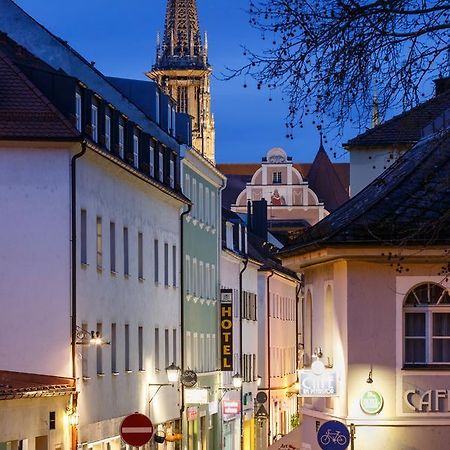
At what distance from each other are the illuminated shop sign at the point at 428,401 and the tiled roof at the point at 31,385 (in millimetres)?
6615

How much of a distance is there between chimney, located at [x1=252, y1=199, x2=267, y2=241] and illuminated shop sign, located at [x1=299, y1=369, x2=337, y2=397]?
68.3 meters

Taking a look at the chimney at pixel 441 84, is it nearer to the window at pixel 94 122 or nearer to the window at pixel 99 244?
the window at pixel 94 122

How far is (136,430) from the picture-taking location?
107 ft

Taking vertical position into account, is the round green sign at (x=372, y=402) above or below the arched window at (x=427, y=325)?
below

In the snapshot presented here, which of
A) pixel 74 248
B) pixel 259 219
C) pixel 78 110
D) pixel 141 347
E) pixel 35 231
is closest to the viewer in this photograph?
pixel 35 231

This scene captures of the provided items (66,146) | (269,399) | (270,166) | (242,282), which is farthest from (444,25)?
(270,166)

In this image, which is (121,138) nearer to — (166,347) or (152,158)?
(152,158)

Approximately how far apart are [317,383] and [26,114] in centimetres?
942

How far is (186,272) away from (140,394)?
40.3ft

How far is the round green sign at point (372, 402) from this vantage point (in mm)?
34844

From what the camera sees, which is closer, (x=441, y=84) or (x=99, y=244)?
(x=441, y=84)

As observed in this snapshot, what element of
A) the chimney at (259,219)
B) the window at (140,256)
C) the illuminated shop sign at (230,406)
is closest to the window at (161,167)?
the window at (140,256)

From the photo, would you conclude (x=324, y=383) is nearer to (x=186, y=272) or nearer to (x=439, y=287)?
(x=439, y=287)

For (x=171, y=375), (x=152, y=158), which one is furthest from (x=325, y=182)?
(x=171, y=375)
